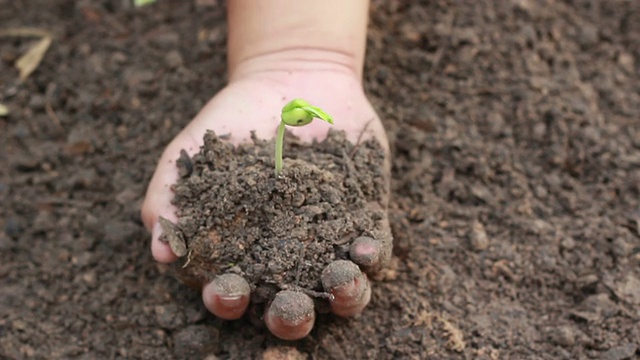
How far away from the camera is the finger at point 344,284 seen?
1.17 metres

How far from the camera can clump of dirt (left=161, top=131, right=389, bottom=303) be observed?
1.21 meters

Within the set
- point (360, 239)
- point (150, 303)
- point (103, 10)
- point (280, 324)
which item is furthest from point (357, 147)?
point (103, 10)

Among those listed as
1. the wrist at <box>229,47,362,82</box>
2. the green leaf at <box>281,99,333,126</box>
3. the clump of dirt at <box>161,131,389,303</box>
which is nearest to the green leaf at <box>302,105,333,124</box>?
the green leaf at <box>281,99,333,126</box>

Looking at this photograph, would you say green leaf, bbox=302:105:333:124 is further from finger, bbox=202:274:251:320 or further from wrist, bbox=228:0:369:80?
wrist, bbox=228:0:369:80

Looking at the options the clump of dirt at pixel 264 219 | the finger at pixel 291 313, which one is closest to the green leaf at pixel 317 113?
the clump of dirt at pixel 264 219

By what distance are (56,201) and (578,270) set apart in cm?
103

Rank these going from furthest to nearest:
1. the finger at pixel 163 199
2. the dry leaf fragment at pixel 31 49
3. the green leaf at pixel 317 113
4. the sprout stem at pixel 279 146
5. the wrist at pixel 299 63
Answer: the dry leaf fragment at pixel 31 49
the wrist at pixel 299 63
the finger at pixel 163 199
the sprout stem at pixel 279 146
the green leaf at pixel 317 113

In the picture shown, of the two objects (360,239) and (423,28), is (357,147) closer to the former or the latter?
(360,239)

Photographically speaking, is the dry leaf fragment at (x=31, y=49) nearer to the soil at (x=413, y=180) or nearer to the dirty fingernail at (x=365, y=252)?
the soil at (x=413, y=180)

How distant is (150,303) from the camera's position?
1.37m

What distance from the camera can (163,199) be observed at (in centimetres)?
131

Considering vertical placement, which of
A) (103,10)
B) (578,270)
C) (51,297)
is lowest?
(51,297)

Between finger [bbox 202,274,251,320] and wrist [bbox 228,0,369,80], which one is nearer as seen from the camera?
finger [bbox 202,274,251,320]

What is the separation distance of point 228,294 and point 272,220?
14cm
